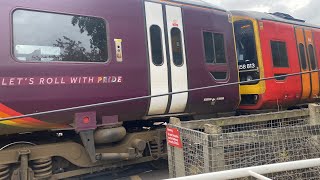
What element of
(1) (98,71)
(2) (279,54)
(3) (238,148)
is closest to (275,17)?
(2) (279,54)

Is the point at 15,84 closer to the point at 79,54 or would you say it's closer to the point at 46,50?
the point at 46,50

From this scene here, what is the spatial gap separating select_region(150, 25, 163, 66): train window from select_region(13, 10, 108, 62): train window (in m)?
0.82

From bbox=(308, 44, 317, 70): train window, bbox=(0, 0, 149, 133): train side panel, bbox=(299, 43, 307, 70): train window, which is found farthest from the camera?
bbox=(308, 44, 317, 70): train window

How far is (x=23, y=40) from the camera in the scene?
4.30m

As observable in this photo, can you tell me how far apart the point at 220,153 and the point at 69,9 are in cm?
289

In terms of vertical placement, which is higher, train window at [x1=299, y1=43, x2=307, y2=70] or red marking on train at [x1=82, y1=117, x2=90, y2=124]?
train window at [x1=299, y1=43, x2=307, y2=70]

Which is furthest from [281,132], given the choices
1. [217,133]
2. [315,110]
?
[315,110]

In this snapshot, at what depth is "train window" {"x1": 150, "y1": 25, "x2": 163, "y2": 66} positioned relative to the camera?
17.8ft

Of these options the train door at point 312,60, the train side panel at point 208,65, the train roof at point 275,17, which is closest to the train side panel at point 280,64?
the train roof at point 275,17

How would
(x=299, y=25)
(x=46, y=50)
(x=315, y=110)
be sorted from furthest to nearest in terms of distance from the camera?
(x=299, y=25) < (x=315, y=110) < (x=46, y=50)

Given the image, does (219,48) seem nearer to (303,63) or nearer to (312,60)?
(303,63)

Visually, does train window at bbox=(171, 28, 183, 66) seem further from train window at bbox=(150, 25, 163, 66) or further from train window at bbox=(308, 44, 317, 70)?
train window at bbox=(308, 44, 317, 70)

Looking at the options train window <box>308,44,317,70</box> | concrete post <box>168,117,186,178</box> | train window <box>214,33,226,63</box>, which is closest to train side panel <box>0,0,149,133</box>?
concrete post <box>168,117,186,178</box>

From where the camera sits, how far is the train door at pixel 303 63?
8.05 metres
